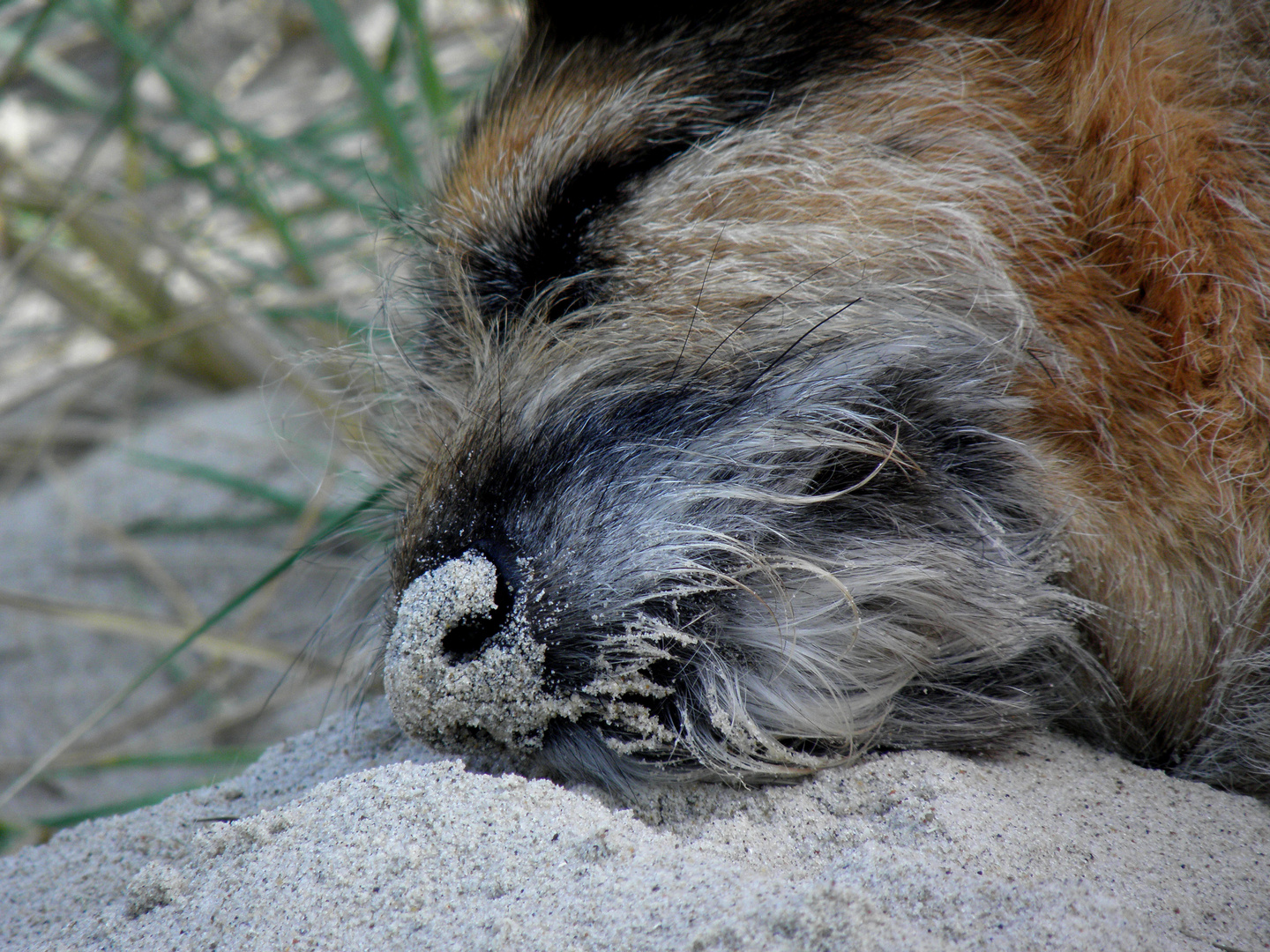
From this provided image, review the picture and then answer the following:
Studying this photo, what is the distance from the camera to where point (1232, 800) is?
1.31 metres

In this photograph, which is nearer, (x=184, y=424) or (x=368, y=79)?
(x=368, y=79)

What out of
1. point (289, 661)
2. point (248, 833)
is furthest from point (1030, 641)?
point (289, 661)

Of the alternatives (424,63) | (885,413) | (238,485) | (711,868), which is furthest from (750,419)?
(238,485)

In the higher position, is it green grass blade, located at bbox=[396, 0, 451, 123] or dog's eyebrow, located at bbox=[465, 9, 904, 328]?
green grass blade, located at bbox=[396, 0, 451, 123]

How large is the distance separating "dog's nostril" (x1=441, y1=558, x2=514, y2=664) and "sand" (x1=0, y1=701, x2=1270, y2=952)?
142 millimetres

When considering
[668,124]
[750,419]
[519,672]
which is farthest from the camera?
[668,124]

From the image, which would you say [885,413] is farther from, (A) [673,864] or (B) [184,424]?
(B) [184,424]

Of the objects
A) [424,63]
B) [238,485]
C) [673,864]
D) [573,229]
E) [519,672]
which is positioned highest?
[424,63]

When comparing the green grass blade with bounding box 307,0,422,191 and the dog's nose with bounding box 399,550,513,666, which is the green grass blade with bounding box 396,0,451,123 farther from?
the dog's nose with bounding box 399,550,513,666

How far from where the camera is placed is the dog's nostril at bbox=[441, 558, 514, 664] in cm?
127

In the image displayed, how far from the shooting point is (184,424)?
392 centimetres

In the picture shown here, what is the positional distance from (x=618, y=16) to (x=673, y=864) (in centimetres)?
129

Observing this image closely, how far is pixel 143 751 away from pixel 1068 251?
8.82ft

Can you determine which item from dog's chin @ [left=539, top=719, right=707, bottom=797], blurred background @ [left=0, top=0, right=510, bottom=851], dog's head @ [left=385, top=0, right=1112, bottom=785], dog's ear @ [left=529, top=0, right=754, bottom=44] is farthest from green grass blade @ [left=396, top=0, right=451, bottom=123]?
dog's chin @ [left=539, top=719, right=707, bottom=797]
